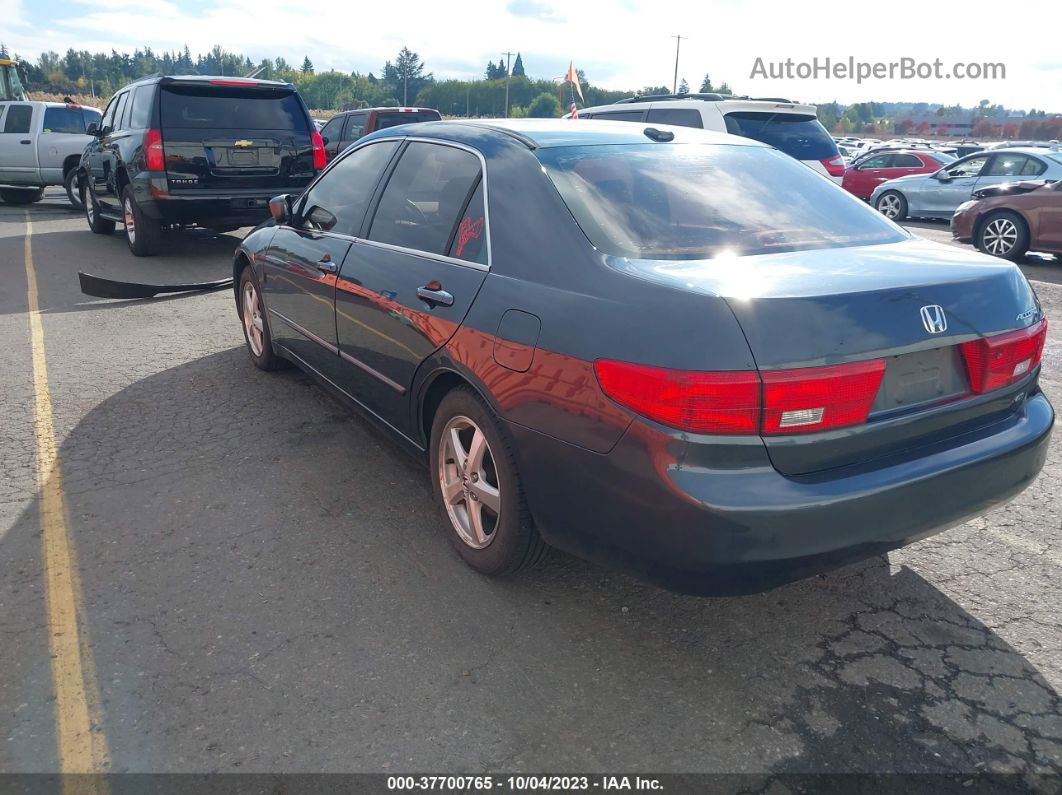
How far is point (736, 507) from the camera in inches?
93.4

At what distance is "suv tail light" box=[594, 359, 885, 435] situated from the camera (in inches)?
92.8

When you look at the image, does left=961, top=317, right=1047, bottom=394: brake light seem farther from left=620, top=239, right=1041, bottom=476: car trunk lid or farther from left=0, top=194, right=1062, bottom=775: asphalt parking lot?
left=0, top=194, right=1062, bottom=775: asphalt parking lot

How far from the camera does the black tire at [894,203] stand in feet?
55.2

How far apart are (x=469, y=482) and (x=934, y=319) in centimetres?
170

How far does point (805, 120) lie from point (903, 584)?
9.10 m

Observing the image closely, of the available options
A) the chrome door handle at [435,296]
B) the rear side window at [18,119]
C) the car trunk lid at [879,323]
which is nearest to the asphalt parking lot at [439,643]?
the car trunk lid at [879,323]

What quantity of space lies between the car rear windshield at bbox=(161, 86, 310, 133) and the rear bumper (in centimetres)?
835

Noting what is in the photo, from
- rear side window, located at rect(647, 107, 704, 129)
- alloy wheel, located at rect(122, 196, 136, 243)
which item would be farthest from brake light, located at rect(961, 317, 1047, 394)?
alloy wheel, located at rect(122, 196, 136, 243)

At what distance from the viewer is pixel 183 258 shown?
421 inches

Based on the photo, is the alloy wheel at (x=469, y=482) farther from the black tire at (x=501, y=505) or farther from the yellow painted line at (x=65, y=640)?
the yellow painted line at (x=65, y=640)

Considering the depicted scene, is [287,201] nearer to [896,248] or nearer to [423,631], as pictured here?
[423,631]

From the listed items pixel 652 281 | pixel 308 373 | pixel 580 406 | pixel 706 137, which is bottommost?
pixel 308 373

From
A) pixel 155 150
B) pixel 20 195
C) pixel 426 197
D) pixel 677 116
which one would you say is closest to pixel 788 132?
pixel 677 116

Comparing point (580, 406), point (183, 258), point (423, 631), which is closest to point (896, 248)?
point (580, 406)
